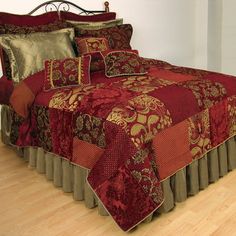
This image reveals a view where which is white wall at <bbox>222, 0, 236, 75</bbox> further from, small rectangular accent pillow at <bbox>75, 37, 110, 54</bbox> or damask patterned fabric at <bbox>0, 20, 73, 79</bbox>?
damask patterned fabric at <bbox>0, 20, 73, 79</bbox>

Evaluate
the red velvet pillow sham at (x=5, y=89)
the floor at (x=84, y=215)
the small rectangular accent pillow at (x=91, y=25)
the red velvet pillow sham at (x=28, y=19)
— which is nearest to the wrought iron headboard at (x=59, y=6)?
the red velvet pillow sham at (x=28, y=19)

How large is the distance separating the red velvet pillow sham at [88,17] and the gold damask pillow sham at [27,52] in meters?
0.67

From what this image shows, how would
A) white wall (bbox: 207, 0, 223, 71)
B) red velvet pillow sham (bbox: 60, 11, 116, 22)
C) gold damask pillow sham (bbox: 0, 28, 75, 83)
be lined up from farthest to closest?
white wall (bbox: 207, 0, 223, 71) < red velvet pillow sham (bbox: 60, 11, 116, 22) < gold damask pillow sham (bbox: 0, 28, 75, 83)

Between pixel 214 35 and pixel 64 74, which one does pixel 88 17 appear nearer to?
pixel 64 74

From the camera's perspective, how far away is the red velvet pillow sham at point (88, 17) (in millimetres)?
3392

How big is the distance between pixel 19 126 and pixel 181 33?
2.95 meters

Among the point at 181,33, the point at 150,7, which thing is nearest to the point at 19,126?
the point at 150,7

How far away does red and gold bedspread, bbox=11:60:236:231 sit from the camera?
1768 millimetres

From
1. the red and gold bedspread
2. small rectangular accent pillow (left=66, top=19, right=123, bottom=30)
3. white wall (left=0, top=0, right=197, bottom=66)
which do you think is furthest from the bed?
white wall (left=0, top=0, right=197, bottom=66)

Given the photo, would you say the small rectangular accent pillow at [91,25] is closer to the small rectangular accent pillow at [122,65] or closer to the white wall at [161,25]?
the white wall at [161,25]

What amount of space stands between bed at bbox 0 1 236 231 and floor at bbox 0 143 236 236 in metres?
0.06

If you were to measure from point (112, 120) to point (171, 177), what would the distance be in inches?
20.1

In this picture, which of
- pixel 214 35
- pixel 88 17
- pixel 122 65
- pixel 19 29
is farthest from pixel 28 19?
pixel 214 35

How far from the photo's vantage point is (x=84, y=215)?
2043 mm
